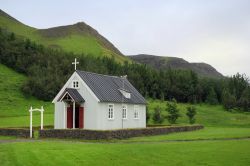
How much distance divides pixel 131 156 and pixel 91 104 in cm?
2039

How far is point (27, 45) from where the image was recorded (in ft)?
384

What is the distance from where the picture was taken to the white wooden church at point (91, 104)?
42250 millimetres

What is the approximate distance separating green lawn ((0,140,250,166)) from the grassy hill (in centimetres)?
3552

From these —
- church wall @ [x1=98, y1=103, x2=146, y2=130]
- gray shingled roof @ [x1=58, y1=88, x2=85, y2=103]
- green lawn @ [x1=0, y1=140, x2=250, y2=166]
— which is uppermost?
gray shingled roof @ [x1=58, y1=88, x2=85, y2=103]

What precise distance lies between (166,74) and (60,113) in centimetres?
8149

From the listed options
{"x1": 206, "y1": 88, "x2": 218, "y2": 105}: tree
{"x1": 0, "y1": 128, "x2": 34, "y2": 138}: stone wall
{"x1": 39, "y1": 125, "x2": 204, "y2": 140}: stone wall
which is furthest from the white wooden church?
{"x1": 206, "y1": 88, "x2": 218, "y2": 105}: tree

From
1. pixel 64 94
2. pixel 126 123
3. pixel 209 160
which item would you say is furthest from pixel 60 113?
pixel 209 160

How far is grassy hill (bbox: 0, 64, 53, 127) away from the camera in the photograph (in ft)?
209

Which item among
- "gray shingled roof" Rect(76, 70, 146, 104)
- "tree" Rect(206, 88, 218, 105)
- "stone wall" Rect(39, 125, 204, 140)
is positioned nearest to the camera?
"stone wall" Rect(39, 125, 204, 140)

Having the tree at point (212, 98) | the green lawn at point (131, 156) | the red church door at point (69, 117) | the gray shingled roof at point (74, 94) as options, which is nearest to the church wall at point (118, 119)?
the gray shingled roof at point (74, 94)

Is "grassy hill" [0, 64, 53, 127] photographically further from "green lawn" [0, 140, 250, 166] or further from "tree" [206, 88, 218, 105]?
"tree" [206, 88, 218, 105]

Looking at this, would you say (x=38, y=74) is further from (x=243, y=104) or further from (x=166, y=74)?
(x=243, y=104)

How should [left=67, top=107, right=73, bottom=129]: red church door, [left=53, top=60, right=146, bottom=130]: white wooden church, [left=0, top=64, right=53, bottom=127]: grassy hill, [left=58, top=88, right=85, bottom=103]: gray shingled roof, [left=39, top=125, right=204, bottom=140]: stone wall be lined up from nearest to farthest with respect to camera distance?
[left=39, top=125, right=204, bottom=140]: stone wall, [left=58, top=88, right=85, bottom=103]: gray shingled roof, [left=53, top=60, right=146, bottom=130]: white wooden church, [left=67, top=107, right=73, bottom=129]: red church door, [left=0, top=64, right=53, bottom=127]: grassy hill

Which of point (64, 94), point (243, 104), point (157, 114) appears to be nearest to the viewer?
point (64, 94)
